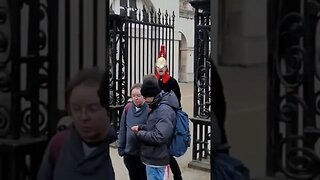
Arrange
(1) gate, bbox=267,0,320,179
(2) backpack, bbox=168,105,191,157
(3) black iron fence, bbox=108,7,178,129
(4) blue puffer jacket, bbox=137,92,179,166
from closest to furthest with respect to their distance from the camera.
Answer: (1) gate, bbox=267,0,320,179
(4) blue puffer jacket, bbox=137,92,179,166
(2) backpack, bbox=168,105,191,157
(3) black iron fence, bbox=108,7,178,129

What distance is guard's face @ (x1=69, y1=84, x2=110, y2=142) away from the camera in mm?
2256

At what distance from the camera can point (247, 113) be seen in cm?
199

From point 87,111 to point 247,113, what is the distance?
695 mm

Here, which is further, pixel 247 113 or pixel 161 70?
pixel 161 70

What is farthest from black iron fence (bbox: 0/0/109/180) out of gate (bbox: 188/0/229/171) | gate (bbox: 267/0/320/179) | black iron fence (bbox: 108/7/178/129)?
black iron fence (bbox: 108/7/178/129)

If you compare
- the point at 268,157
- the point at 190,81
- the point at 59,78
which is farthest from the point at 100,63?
the point at 190,81

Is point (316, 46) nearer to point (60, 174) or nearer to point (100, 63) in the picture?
point (100, 63)

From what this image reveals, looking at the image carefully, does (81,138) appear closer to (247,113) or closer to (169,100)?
(247,113)

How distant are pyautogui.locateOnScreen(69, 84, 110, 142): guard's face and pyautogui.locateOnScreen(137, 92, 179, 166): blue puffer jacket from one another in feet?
8.14

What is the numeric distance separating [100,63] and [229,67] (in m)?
0.64

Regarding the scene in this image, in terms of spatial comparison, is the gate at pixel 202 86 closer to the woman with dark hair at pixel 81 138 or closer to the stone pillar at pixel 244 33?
the woman with dark hair at pixel 81 138

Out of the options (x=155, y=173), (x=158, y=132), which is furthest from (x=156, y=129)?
(x=155, y=173)

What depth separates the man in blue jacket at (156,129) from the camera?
478 centimetres

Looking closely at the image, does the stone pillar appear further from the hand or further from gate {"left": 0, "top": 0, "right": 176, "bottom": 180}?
the hand
